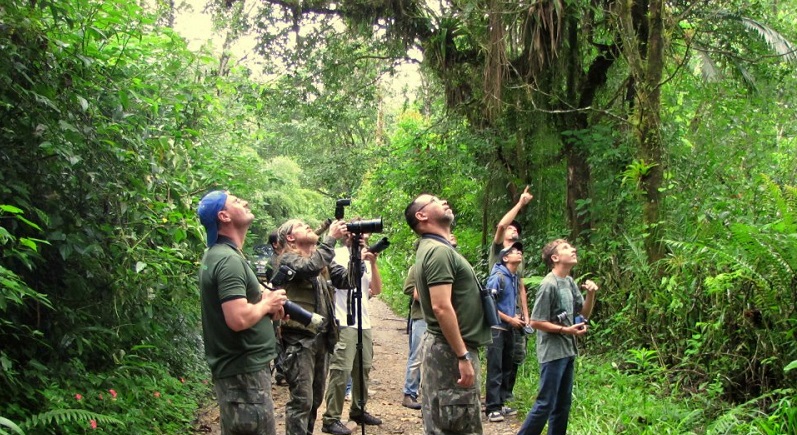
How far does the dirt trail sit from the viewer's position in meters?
6.24

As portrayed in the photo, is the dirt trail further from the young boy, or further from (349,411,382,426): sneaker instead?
the young boy

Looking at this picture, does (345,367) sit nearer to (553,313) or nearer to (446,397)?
(553,313)

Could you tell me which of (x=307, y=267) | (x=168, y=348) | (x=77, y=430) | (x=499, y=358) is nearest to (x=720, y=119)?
(x=499, y=358)

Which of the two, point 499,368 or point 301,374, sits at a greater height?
point 301,374

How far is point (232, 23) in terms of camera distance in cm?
1223

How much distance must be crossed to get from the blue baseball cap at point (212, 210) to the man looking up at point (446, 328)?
1.08 m

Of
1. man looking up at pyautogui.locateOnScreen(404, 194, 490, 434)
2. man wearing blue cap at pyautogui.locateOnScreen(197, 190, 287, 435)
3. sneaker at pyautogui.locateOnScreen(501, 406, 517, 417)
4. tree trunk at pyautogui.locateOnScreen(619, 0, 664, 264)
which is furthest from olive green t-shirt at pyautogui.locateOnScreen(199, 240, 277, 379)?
tree trunk at pyautogui.locateOnScreen(619, 0, 664, 264)

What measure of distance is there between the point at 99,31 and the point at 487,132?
7.02 m

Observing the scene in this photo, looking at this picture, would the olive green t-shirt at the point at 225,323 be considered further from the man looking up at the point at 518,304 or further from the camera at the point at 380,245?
the man looking up at the point at 518,304

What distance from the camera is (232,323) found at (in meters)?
3.23

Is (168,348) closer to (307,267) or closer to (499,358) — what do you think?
(307,267)

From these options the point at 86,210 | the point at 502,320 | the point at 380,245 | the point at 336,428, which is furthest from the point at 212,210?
the point at 502,320

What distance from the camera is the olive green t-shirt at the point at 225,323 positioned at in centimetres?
329

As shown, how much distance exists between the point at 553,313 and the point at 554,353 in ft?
0.92
